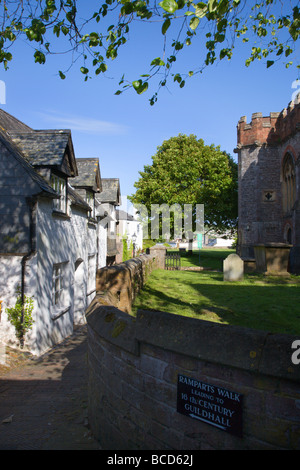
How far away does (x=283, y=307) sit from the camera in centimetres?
827

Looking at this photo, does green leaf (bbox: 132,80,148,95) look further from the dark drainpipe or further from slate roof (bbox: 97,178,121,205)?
slate roof (bbox: 97,178,121,205)

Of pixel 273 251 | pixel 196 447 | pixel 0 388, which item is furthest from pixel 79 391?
pixel 273 251

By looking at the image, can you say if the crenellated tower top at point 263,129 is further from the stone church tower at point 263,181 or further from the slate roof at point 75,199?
the slate roof at point 75,199

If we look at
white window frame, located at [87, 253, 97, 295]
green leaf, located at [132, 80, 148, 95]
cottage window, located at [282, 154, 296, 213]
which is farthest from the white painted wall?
cottage window, located at [282, 154, 296, 213]

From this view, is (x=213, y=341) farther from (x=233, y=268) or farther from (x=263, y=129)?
(x=263, y=129)

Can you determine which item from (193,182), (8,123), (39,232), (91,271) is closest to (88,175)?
(8,123)

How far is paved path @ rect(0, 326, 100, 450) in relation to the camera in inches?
181

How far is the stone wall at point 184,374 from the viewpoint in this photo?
2.41 metres

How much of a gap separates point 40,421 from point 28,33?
19.3ft

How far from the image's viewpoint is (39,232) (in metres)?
10.1

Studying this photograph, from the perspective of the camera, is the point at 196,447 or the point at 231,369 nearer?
the point at 231,369
